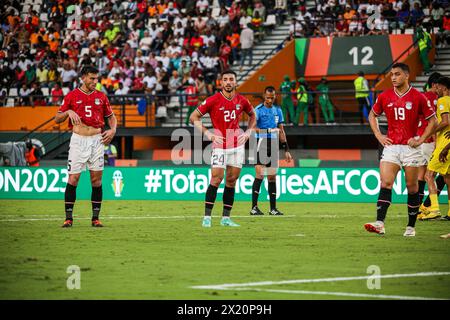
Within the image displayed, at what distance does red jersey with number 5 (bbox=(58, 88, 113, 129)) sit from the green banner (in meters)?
11.2

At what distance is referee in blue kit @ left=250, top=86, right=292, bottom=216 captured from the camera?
20.3 metres

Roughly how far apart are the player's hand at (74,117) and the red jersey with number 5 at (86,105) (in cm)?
12

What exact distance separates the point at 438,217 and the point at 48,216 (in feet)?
25.8

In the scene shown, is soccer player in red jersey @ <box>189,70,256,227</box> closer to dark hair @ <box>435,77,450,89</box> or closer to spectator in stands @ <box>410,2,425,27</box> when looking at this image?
dark hair @ <box>435,77,450,89</box>

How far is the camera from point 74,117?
51.9 ft

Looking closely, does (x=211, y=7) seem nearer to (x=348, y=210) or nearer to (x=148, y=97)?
(x=148, y=97)

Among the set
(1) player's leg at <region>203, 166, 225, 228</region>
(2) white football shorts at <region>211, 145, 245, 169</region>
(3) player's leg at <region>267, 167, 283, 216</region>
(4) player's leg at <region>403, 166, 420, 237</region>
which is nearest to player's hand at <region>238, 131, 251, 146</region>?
(2) white football shorts at <region>211, 145, 245, 169</region>

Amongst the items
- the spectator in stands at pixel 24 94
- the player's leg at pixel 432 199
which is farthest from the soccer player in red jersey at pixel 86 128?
the spectator in stands at pixel 24 94

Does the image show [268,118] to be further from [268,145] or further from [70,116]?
[70,116]

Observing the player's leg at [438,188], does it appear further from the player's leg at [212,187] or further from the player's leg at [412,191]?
the player's leg at [212,187]

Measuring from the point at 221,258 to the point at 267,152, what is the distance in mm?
8886

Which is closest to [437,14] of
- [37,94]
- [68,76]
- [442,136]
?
[68,76]
